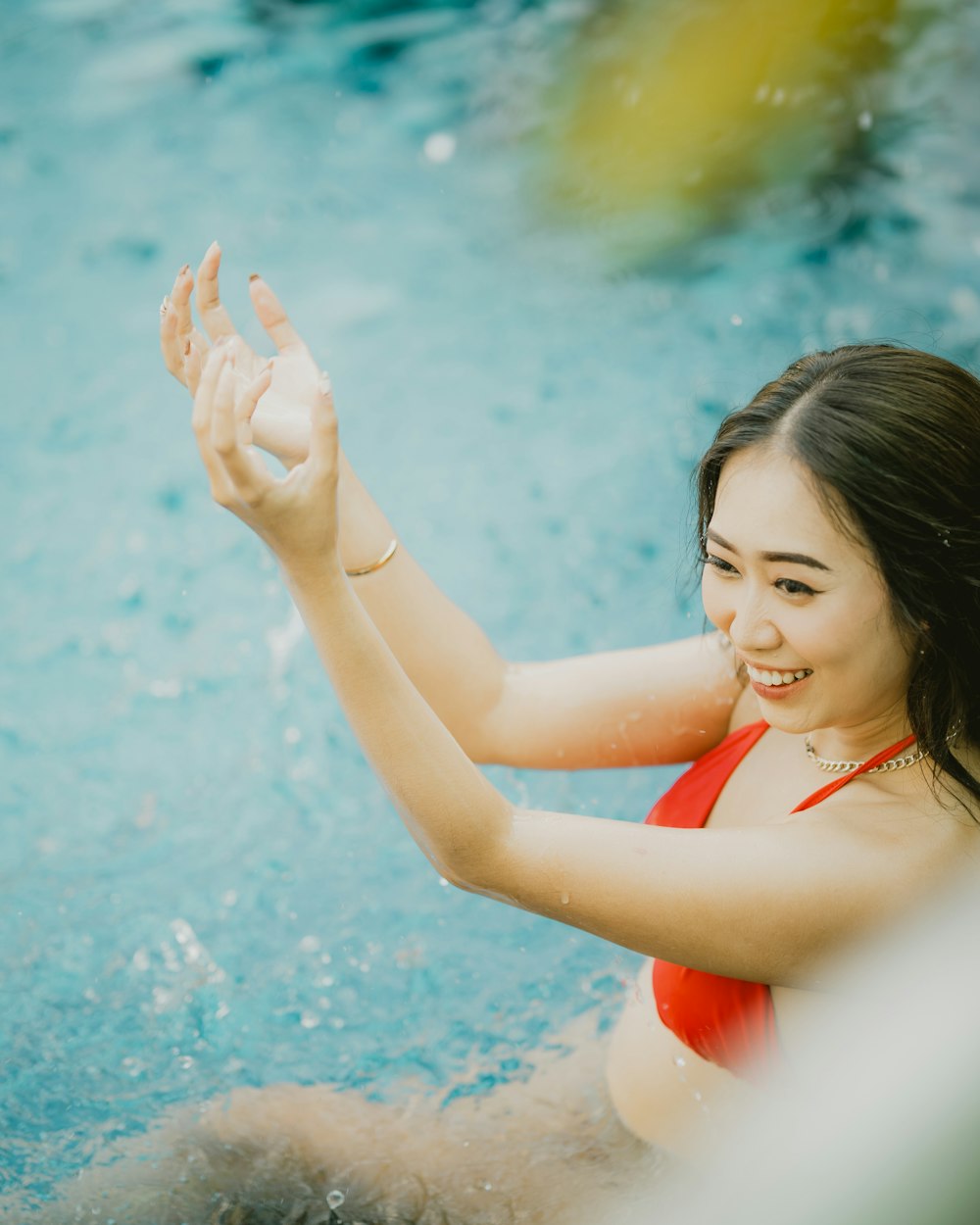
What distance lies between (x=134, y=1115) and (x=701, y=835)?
1.34m

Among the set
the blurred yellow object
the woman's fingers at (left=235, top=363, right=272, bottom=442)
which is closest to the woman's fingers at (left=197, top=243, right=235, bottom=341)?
the woman's fingers at (left=235, top=363, right=272, bottom=442)

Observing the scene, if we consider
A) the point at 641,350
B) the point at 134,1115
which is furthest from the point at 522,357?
the point at 134,1115

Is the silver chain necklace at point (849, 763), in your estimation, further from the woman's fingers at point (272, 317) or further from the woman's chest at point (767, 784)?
the woman's fingers at point (272, 317)

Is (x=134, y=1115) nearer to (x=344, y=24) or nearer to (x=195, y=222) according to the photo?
(x=195, y=222)

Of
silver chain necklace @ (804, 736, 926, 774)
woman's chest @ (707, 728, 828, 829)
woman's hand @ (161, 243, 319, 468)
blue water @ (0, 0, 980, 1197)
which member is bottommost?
blue water @ (0, 0, 980, 1197)

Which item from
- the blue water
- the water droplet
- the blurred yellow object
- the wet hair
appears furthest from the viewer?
the water droplet

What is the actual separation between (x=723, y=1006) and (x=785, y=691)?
1.48 feet

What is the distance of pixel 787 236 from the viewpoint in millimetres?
4672

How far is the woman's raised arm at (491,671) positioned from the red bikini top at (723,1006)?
0.17 m

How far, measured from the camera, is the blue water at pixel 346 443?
9.11 ft

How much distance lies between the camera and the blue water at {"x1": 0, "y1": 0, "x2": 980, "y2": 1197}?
278 cm

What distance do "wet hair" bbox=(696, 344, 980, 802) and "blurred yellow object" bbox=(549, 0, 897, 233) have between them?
332cm

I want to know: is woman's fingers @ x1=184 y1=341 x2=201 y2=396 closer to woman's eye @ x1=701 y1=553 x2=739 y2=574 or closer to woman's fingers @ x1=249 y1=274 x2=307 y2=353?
woman's fingers @ x1=249 y1=274 x2=307 y2=353

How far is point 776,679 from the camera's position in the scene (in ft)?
5.21
